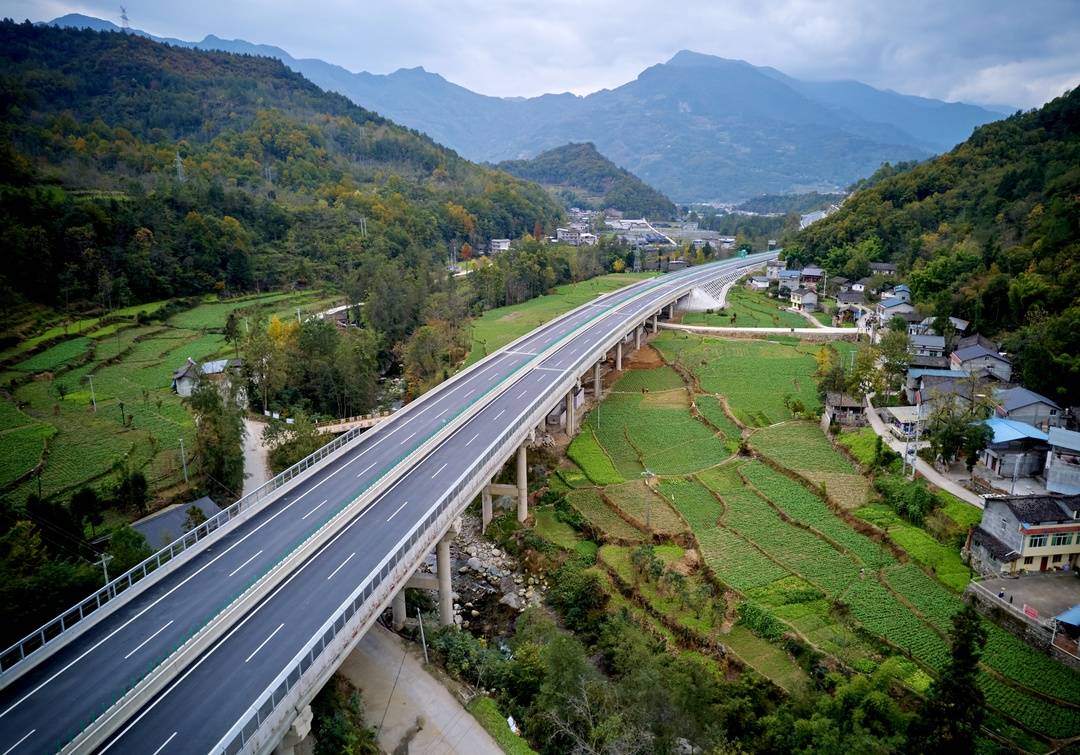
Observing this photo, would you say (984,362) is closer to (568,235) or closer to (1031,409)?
(1031,409)

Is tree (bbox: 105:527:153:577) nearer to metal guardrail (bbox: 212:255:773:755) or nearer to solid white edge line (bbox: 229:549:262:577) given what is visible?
solid white edge line (bbox: 229:549:262:577)

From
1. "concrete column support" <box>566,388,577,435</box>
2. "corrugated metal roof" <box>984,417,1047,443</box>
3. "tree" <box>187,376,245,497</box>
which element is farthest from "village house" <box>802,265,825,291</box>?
"tree" <box>187,376,245,497</box>

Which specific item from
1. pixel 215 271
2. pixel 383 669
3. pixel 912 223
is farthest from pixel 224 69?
pixel 383 669

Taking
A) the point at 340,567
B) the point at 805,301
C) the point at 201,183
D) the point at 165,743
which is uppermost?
the point at 201,183

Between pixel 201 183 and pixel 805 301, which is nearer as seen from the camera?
pixel 805 301

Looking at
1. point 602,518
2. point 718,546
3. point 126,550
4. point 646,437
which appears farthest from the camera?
point 646,437

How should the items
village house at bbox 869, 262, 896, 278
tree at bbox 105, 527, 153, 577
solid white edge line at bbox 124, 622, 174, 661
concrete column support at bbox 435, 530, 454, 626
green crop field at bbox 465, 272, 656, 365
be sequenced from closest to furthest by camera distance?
solid white edge line at bbox 124, 622, 174, 661, tree at bbox 105, 527, 153, 577, concrete column support at bbox 435, 530, 454, 626, green crop field at bbox 465, 272, 656, 365, village house at bbox 869, 262, 896, 278

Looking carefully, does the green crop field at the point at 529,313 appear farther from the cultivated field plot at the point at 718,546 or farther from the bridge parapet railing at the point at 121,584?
the bridge parapet railing at the point at 121,584

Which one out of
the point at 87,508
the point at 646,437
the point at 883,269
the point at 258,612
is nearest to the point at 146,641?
the point at 258,612
